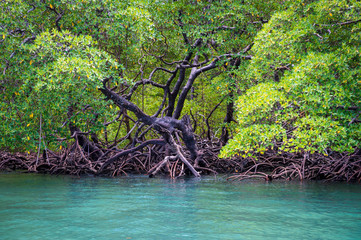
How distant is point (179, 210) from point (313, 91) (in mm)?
2869

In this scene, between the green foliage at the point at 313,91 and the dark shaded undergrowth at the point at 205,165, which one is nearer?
the green foliage at the point at 313,91

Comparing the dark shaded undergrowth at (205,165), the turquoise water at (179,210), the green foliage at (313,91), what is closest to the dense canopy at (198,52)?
the green foliage at (313,91)

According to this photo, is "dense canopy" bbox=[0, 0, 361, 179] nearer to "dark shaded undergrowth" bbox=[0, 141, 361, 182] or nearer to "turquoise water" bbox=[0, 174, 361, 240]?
"dark shaded undergrowth" bbox=[0, 141, 361, 182]

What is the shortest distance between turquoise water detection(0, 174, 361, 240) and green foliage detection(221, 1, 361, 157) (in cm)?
94

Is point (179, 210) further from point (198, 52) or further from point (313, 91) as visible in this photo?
point (198, 52)

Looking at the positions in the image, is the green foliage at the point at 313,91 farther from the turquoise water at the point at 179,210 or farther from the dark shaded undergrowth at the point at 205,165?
the dark shaded undergrowth at the point at 205,165

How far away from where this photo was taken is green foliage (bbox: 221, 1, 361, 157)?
22.2 feet

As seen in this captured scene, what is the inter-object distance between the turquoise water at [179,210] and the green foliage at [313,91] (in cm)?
94

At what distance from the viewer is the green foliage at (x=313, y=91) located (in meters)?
6.76

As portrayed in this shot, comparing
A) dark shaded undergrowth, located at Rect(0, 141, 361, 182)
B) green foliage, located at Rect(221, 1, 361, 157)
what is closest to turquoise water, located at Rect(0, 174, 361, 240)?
dark shaded undergrowth, located at Rect(0, 141, 361, 182)

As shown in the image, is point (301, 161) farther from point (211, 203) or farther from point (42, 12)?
point (42, 12)

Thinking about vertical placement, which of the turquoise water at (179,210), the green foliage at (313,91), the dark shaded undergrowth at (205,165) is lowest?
the turquoise water at (179,210)

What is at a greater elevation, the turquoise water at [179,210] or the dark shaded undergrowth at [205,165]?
the dark shaded undergrowth at [205,165]

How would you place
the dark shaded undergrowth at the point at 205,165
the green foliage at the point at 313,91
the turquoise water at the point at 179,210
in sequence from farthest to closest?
1. the dark shaded undergrowth at the point at 205,165
2. the green foliage at the point at 313,91
3. the turquoise water at the point at 179,210
